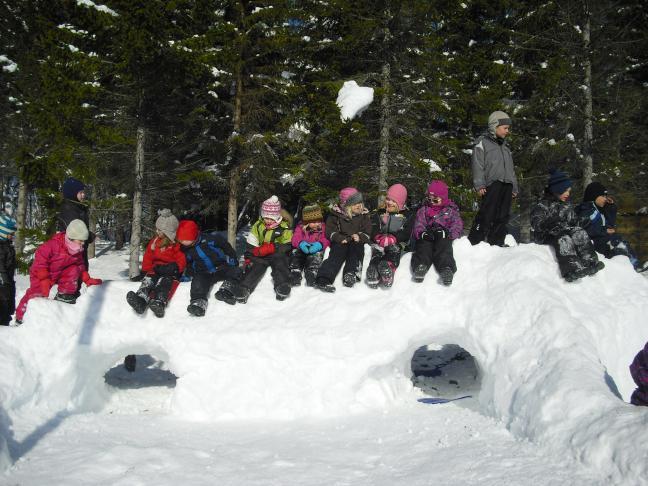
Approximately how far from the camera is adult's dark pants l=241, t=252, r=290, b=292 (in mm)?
6500

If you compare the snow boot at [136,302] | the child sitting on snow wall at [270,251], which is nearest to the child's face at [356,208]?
the child sitting on snow wall at [270,251]

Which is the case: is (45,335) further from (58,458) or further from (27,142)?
(27,142)

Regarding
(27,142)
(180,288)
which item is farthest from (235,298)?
(27,142)

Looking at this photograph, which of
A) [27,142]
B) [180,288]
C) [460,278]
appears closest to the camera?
[460,278]

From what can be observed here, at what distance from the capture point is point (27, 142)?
21078mm

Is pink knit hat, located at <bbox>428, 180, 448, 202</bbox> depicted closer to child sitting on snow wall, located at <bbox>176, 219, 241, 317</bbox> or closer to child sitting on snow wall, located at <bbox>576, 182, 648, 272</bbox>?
child sitting on snow wall, located at <bbox>576, 182, 648, 272</bbox>

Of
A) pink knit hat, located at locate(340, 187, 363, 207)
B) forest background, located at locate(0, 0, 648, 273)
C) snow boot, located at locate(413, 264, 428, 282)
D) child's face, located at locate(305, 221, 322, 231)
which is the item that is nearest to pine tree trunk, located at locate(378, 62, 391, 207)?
forest background, located at locate(0, 0, 648, 273)

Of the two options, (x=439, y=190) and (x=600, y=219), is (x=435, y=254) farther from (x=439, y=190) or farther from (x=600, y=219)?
(x=600, y=219)

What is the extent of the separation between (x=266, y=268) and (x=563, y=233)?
3797mm

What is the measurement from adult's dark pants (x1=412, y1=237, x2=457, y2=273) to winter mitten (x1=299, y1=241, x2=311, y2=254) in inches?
55.6

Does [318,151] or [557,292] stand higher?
[318,151]

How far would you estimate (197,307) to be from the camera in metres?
6.13

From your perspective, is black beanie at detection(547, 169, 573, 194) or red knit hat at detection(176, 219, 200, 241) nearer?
black beanie at detection(547, 169, 573, 194)

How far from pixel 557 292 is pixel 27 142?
22.1m
